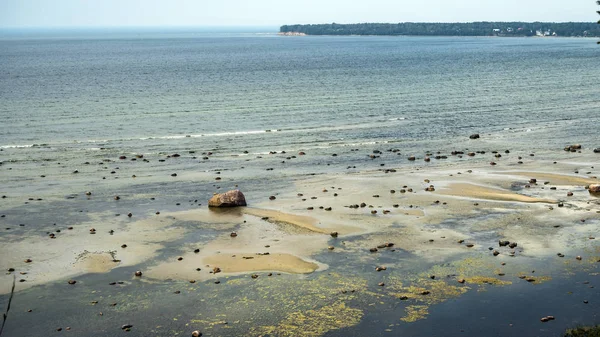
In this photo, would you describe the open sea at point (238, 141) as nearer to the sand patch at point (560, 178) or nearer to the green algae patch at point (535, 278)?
the green algae patch at point (535, 278)

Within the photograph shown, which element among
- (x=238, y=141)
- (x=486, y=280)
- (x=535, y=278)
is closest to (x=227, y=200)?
(x=486, y=280)

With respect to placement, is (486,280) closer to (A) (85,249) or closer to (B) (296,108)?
(A) (85,249)

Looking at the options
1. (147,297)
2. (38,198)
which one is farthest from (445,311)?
(38,198)

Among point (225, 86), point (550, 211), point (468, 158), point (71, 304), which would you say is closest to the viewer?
point (71, 304)

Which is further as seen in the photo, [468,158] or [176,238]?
[468,158]

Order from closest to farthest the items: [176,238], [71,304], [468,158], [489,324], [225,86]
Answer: [489,324]
[71,304]
[176,238]
[468,158]
[225,86]

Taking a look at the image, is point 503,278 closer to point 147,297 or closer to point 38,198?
point 147,297
